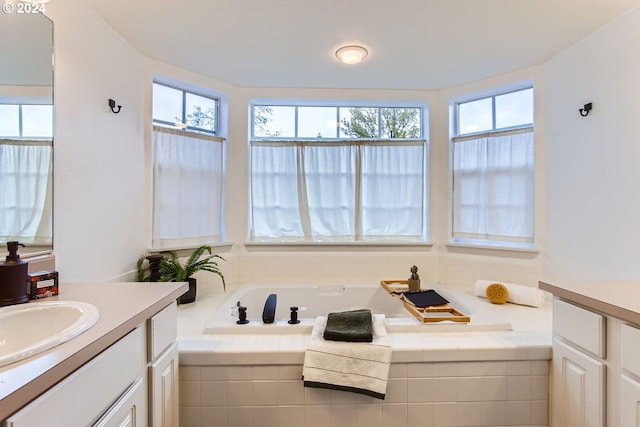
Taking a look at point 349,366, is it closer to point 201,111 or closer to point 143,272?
point 143,272

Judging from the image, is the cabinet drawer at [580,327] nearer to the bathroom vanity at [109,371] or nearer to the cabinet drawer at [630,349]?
the cabinet drawer at [630,349]

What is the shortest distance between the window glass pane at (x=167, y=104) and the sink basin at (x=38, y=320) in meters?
1.80

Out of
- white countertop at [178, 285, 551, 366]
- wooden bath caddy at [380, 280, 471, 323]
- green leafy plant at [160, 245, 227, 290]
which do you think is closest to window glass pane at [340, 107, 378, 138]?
wooden bath caddy at [380, 280, 471, 323]

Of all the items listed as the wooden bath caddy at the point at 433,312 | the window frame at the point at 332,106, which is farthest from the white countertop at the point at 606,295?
the window frame at the point at 332,106

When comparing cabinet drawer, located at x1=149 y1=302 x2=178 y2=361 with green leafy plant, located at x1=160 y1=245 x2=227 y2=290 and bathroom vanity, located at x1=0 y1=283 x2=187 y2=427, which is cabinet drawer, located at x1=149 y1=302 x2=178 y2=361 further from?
green leafy plant, located at x1=160 y1=245 x2=227 y2=290

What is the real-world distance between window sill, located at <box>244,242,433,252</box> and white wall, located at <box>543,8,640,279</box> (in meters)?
1.04

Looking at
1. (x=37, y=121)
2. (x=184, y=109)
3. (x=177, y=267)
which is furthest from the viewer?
(x=184, y=109)

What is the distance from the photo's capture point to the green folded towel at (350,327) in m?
1.53

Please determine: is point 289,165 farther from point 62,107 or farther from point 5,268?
point 5,268

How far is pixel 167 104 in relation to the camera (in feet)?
8.21

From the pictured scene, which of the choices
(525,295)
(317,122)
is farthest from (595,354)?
(317,122)

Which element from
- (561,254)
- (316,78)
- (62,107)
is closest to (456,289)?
(561,254)

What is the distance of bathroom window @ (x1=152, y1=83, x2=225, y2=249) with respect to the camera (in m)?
2.39

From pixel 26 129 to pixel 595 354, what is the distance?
2504 mm
